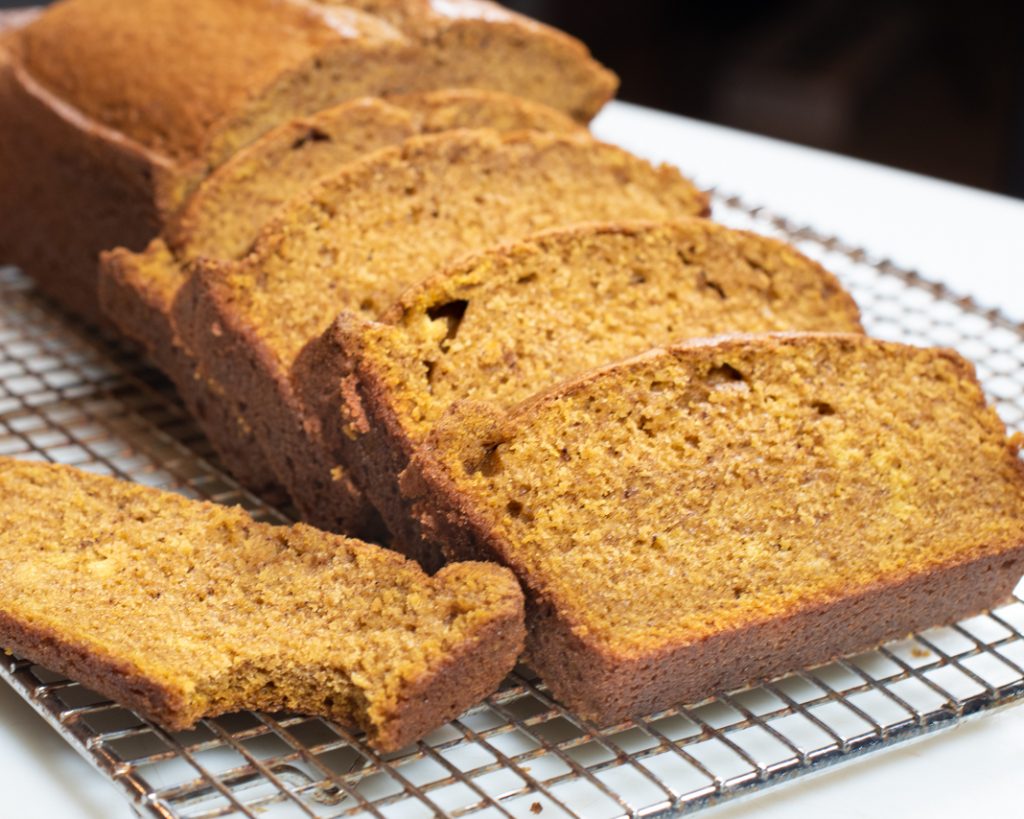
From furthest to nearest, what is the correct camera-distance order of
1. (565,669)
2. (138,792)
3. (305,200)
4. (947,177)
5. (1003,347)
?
1. (947,177)
2. (1003,347)
3. (305,200)
4. (565,669)
5. (138,792)

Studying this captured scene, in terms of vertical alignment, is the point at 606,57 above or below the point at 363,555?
below

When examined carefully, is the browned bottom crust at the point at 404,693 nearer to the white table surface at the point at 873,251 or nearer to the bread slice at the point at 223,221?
the white table surface at the point at 873,251

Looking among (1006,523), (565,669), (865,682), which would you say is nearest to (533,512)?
(565,669)

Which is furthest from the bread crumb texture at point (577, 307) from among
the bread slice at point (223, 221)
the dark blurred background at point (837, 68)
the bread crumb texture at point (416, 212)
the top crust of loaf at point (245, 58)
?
the dark blurred background at point (837, 68)

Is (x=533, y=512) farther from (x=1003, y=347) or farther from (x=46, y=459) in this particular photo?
(x=1003, y=347)

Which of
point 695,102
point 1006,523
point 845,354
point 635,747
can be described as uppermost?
point 845,354

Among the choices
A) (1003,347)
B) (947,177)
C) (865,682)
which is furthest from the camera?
(947,177)

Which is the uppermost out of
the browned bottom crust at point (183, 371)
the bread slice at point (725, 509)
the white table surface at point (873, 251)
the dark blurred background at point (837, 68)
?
the bread slice at point (725, 509)
